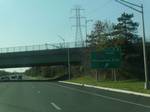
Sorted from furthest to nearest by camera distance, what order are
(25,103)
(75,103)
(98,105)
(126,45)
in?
(126,45) → (25,103) → (75,103) → (98,105)

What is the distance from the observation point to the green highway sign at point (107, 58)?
61.3 meters

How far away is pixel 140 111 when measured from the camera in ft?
60.7

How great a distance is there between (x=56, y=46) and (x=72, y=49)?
4895 millimetres

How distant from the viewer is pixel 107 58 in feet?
202

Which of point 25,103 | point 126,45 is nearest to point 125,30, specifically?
point 126,45

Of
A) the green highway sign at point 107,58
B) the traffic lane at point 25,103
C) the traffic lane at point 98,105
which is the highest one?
the green highway sign at point 107,58

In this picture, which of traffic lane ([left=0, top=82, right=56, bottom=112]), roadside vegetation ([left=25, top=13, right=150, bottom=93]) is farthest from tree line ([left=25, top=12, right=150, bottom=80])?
traffic lane ([left=0, top=82, right=56, bottom=112])

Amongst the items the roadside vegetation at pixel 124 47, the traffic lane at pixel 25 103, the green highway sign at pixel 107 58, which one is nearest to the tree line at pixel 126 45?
the roadside vegetation at pixel 124 47

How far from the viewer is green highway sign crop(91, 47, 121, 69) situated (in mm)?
61312

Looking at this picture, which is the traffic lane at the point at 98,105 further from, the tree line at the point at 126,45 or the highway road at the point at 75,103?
the tree line at the point at 126,45

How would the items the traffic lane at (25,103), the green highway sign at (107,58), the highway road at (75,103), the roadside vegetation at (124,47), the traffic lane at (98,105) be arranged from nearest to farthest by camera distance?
1. the traffic lane at (98,105)
2. the highway road at (75,103)
3. the traffic lane at (25,103)
4. the green highway sign at (107,58)
5. the roadside vegetation at (124,47)

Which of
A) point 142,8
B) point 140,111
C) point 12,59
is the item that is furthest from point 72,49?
point 140,111

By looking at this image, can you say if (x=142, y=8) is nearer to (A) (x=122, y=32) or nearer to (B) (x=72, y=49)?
(A) (x=122, y=32)

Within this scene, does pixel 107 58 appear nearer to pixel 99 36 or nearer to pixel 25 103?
pixel 99 36
